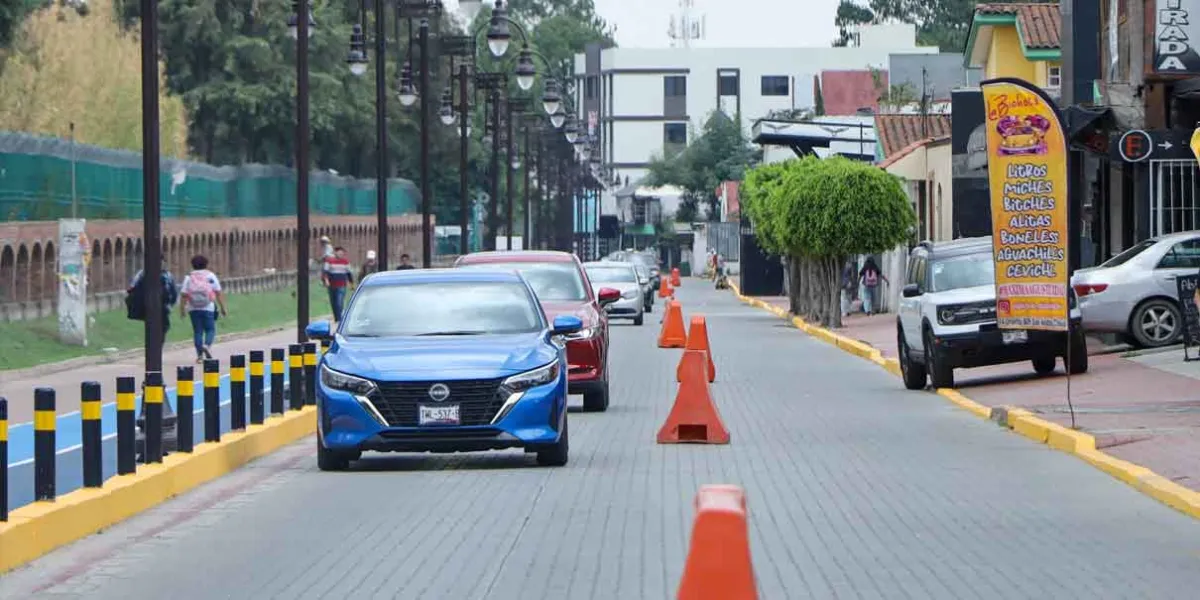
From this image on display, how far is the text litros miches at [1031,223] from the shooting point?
68.5 feet

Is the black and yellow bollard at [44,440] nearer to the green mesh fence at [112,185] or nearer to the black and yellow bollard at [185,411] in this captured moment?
the black and yellow bollard at [185,411]

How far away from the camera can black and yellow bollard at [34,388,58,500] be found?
41.5ft

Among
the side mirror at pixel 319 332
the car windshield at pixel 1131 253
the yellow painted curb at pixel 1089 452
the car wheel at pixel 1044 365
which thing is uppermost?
the car windshield at pixel 1131 253

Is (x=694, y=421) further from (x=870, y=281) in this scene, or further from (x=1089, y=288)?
(x=870, y=281)

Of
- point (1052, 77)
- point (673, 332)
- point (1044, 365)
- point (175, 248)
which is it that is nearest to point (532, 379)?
point (1044, 365)

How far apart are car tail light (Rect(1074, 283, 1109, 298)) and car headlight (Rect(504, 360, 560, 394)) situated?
14622mm

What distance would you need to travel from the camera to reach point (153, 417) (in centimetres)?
1566

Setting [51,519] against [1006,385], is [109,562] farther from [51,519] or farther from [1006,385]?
[1006,385]

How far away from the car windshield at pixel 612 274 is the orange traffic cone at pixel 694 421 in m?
33.6

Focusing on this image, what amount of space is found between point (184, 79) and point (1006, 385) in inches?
2708

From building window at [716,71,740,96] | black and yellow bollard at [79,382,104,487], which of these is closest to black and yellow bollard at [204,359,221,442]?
black and yellow bollard at [79,382,104,487]

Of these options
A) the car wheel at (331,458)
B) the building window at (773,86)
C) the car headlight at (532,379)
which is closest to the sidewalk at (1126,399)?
the car headlight at (532,379)

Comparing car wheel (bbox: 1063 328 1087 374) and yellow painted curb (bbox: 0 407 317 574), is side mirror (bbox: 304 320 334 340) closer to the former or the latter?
yellow painted curb (bbox: 0 407 317 574)

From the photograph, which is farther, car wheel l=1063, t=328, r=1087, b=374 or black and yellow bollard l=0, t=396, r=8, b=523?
car wheel l=1063, t=328, r=1087, b=374
